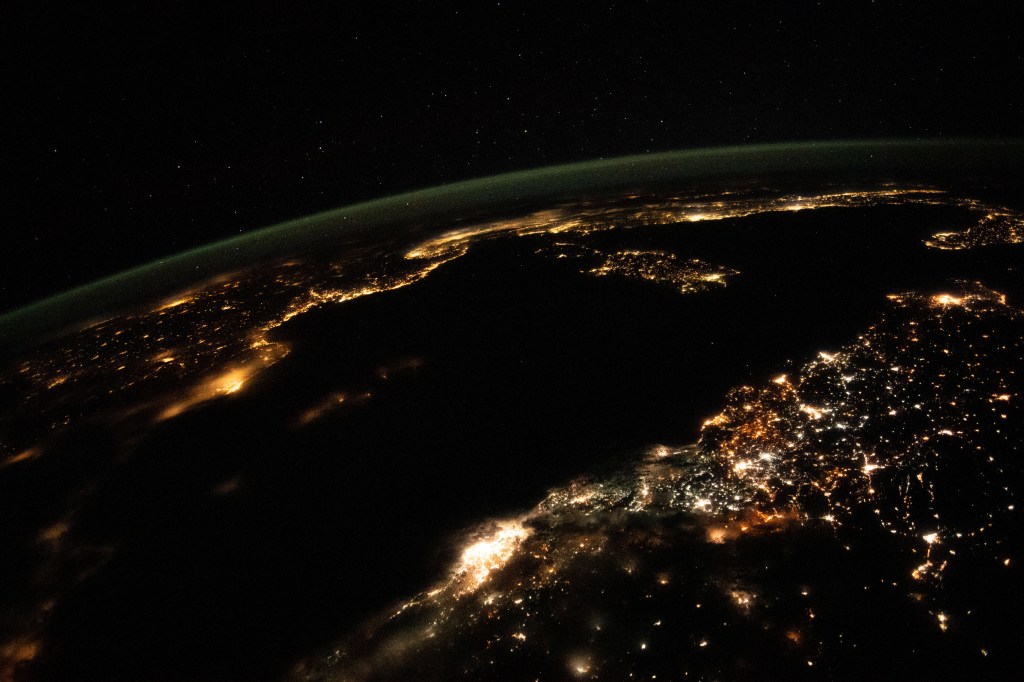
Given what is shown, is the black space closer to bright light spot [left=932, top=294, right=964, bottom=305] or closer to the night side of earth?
the night side of earth

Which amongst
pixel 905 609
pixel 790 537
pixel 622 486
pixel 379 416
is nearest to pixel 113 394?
pixel 379 416

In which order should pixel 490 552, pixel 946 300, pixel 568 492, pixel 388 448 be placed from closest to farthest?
pixel 490 552
pixel 568 492
pixel 388 448
pixel 946 300

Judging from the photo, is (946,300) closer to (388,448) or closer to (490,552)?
(490,552)

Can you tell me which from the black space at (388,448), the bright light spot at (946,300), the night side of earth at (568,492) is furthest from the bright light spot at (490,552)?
the bright light spot at (946,300)

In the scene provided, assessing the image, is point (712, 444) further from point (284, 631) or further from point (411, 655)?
point (284, 631)

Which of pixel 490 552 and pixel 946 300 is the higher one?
pixel 946 300

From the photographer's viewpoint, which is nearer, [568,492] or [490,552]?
[490,552]

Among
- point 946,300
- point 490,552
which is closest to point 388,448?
point 490,552

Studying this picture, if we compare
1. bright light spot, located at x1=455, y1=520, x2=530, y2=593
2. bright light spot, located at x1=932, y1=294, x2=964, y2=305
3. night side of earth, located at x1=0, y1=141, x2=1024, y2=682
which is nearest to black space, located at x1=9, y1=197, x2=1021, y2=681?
night side of earth, located at x1=0, y1=141, x2=1024, y2=682
